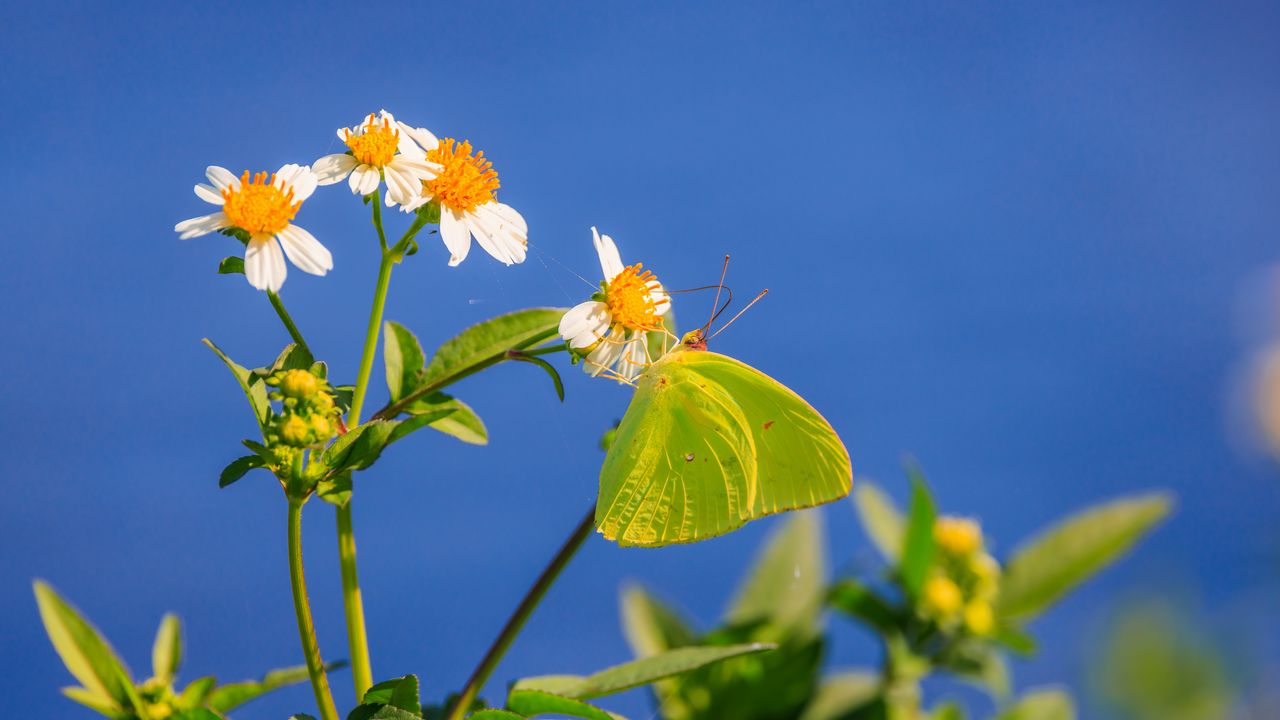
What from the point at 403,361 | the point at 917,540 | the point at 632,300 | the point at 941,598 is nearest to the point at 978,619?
the point at 941,598

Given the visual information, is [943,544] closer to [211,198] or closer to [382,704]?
[382,704]

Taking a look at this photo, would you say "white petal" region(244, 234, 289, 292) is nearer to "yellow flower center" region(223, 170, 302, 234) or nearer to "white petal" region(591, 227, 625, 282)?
"yellow flower center" region(223, 170, 302, 234)

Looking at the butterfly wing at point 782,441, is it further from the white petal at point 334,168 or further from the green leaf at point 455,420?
the white petal at point 334,168

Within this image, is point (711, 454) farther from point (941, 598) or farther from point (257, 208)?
point (257, 208)

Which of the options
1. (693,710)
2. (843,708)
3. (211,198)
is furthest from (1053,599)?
(211,198)

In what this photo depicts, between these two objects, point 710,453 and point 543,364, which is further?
point 710,453

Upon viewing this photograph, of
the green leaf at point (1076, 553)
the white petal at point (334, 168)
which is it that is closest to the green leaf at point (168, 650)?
the white petal at point (334, 168)
